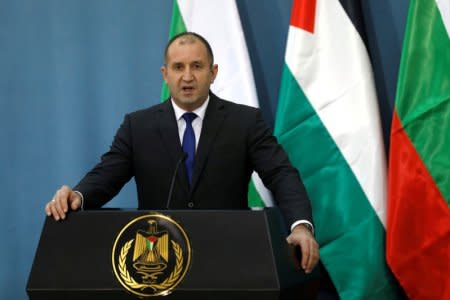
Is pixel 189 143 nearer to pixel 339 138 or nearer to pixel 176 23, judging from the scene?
pixel 339 138

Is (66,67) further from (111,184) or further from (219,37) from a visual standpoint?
(111,184)

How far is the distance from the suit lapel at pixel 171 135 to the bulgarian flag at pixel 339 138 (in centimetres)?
79

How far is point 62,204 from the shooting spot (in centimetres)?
159

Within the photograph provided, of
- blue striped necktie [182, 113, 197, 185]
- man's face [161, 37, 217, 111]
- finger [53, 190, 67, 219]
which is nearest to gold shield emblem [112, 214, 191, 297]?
finger [53, 190, 67, 219]

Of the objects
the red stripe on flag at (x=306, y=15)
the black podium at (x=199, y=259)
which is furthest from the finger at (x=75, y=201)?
the red stripe on flag at (x=306, y=15)

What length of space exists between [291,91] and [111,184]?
112 cm

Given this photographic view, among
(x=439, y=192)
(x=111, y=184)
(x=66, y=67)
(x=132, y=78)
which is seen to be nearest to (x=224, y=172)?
(x=111, y=184)

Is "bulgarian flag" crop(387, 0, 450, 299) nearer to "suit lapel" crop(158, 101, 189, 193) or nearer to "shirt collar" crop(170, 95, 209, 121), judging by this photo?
"shirt collar" crop(170, 95, 209, 121)

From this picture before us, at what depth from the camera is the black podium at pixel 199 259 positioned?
4.59ft

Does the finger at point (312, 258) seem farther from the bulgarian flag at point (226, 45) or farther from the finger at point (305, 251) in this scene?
the bulgarian flag at point (226, 45)

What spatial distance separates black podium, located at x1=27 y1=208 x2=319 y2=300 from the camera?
4.59ft

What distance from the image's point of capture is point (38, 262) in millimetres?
1488

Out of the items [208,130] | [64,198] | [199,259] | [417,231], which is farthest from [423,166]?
[64,198]

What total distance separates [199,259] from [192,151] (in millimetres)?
766
